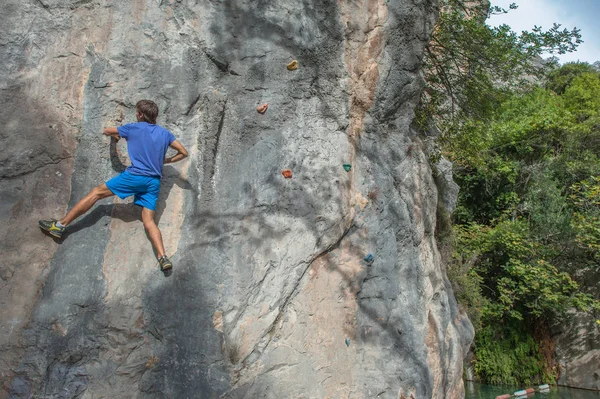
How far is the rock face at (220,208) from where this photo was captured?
13.7 ft

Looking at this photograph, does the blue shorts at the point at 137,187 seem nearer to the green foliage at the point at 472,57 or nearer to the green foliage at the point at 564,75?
the green foliage at the point at 472,57

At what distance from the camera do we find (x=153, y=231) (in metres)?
4.29

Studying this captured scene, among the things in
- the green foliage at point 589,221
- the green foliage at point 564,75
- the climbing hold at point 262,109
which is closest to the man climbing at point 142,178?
the climbing hold at point 262,109

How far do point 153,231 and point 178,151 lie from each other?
0.79 m

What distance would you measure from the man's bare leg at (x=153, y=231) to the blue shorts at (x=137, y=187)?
54 millimetres

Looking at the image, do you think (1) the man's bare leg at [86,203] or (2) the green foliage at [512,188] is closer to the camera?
(1) the man's bare leg at [86,203]

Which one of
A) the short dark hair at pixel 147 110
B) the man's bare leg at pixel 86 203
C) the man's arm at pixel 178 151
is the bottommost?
the man's bare leg at pixel 86 203

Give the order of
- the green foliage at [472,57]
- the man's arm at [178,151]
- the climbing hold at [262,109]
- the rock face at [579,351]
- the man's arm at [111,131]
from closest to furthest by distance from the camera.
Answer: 1. the man's arm at [111,131]
2. the man's arm at [178,151]
3. the climbing hold at [262,109]
4. the green foliage at [472,57]
5. the rock face at [579,351]

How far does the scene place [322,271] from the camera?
16.7ft

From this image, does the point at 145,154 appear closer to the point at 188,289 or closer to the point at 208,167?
the point at 208,167

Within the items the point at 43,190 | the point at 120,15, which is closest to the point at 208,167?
the point at 43,190

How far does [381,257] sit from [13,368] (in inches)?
139

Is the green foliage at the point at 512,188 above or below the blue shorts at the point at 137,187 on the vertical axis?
below

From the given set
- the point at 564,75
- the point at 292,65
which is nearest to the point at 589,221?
the point at 292,65
